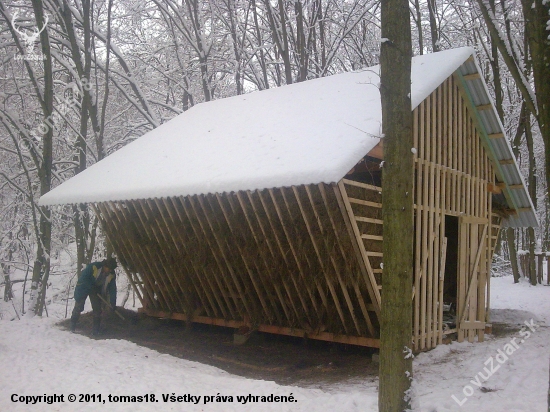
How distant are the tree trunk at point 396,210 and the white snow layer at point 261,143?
1.83 ft

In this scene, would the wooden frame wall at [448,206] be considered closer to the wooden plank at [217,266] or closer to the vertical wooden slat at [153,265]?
the wooden plank at [217,266]

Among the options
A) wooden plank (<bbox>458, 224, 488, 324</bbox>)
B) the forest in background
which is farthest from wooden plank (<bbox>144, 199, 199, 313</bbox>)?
wooden plank (<bbox>458, 224, 488, 324</bbox>)

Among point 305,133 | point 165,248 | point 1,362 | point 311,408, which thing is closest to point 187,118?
point 165,248

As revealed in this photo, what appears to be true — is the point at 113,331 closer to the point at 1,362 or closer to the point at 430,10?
the point at 1,362

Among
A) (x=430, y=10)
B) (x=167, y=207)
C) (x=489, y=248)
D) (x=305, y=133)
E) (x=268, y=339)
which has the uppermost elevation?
(x=430, y=10)

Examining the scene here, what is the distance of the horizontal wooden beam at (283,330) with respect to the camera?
7.38 metres

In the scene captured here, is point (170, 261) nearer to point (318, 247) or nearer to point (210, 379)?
point (318, 247)

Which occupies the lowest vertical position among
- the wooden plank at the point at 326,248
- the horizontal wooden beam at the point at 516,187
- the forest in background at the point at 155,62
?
the wooden plank at the point at 326,248

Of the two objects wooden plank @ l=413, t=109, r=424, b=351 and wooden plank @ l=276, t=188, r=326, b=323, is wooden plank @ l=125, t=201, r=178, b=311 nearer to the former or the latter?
wooden plank @ l=276, t=188, r=326, b=323

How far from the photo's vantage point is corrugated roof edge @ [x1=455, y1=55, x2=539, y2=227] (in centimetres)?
853

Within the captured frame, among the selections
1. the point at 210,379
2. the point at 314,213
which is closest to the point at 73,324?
the point at 210,379

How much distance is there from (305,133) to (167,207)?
2.48 m

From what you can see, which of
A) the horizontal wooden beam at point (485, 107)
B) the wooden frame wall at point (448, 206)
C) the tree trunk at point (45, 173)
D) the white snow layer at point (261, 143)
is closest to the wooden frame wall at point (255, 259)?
the white snow layer at point (261, 143)

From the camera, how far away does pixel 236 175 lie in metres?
6.87
